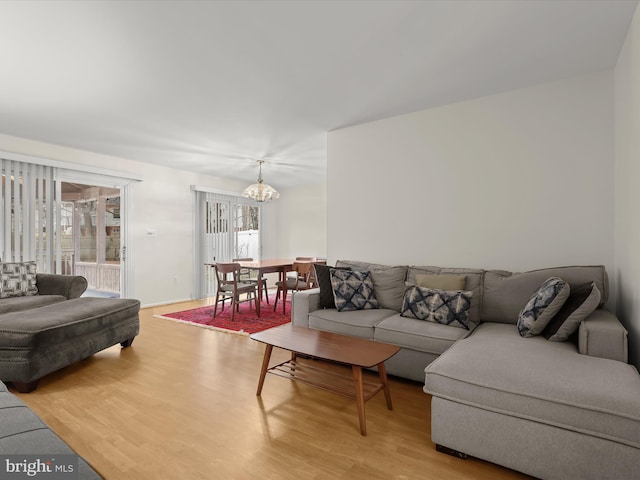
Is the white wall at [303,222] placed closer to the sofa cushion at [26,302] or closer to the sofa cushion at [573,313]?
the sofa cushion at [26,302]

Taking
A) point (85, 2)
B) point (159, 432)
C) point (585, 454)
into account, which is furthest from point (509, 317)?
point (85, 2)

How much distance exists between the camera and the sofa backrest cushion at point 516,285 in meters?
2.51

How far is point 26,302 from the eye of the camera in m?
3.40

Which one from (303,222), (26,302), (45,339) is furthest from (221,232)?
(45,339)

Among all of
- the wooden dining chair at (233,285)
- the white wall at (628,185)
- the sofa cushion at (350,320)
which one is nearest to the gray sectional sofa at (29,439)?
the sofa cushion at (350,320)

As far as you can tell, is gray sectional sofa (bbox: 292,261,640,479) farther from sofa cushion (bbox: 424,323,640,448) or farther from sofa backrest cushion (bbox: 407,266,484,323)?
sofa backrest cushion (bbox: 407,266,484,323)

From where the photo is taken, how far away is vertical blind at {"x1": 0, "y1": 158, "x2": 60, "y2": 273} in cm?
414

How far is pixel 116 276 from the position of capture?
6.01 meters

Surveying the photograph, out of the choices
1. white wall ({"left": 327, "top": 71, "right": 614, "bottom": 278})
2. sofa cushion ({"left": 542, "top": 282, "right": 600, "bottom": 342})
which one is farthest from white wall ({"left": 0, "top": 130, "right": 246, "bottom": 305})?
sofa cushion ({"left": 542, "top": 282, "right": 600, "bottom": 342})

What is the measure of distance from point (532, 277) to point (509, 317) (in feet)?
1.21

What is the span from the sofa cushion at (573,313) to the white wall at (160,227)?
5.57 m

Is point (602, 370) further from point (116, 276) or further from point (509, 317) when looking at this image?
point (116, 276)

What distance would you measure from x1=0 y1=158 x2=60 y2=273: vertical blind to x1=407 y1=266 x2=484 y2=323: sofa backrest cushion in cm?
466

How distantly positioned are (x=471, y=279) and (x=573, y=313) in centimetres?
93
